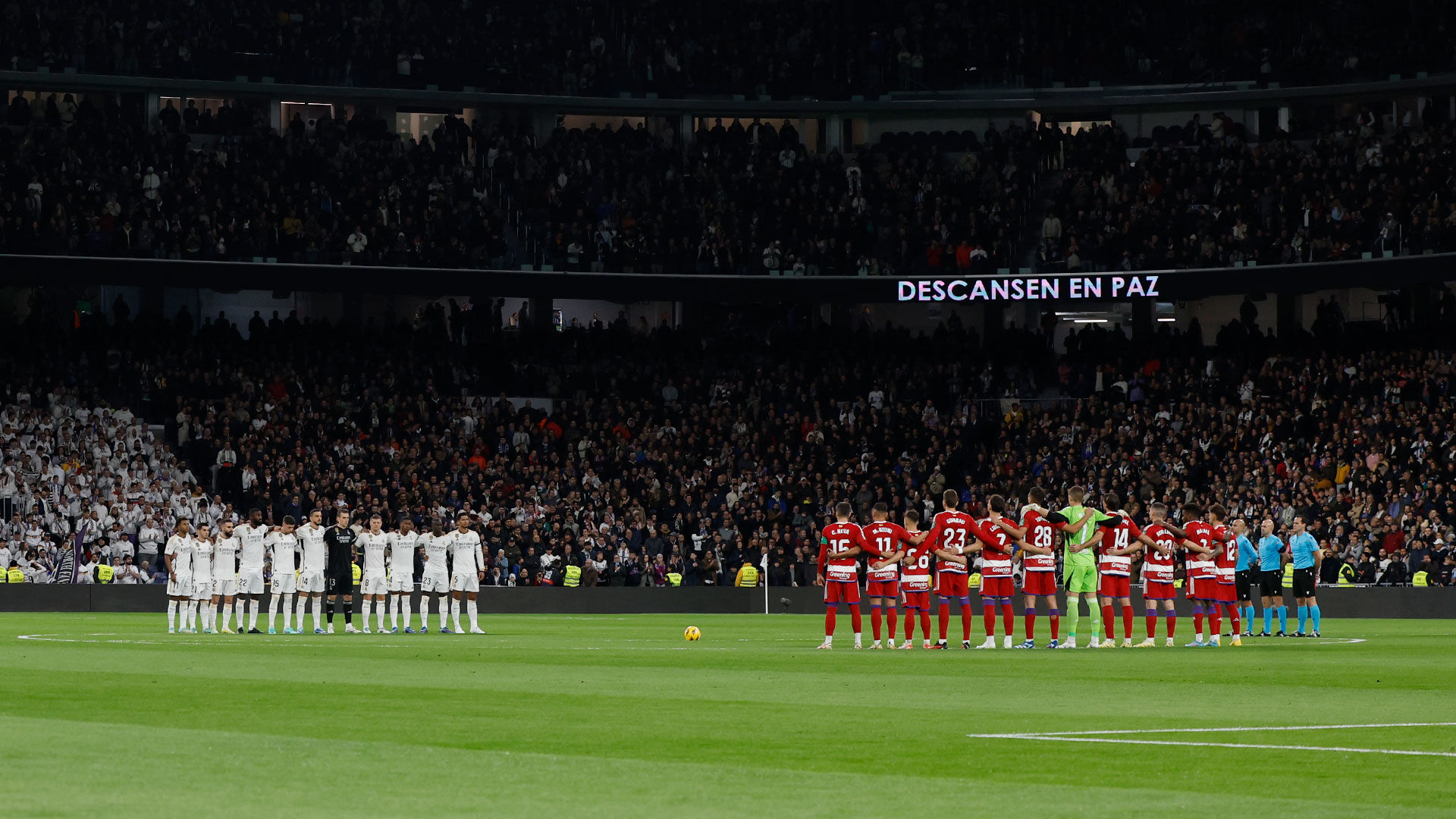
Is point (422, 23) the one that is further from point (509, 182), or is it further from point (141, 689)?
point (141, 689)

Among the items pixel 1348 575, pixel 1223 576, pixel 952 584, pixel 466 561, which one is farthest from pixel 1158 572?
pixel 1348 575

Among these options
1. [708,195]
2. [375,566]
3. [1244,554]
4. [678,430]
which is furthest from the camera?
[708,195]

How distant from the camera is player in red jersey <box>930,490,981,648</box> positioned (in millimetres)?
27391

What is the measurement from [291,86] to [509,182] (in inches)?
267

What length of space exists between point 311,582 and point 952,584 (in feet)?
40.5

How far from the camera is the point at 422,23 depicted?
6153 centimetres

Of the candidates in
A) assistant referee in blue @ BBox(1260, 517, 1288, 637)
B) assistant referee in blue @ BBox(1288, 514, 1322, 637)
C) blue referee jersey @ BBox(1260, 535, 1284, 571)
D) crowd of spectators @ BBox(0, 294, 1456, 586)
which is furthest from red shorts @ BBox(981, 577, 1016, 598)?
crowd of spectators @ BBox(0, 294, 1456, 586)

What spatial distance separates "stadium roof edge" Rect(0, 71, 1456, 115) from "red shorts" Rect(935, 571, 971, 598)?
34.4 meters

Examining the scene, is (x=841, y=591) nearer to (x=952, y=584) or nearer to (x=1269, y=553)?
(x=952, y=584)

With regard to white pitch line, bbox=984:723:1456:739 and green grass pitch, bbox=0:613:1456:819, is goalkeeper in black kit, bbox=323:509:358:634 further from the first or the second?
white pitch line, bbox=984:723:1456:739

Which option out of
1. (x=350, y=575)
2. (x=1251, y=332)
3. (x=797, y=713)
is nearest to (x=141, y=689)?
(x=797, y=713)

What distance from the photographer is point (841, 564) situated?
2820 cm

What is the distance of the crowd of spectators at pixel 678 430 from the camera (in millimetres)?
48531

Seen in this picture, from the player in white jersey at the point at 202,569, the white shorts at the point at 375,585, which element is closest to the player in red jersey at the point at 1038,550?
the white shorts at the point at 375,585
